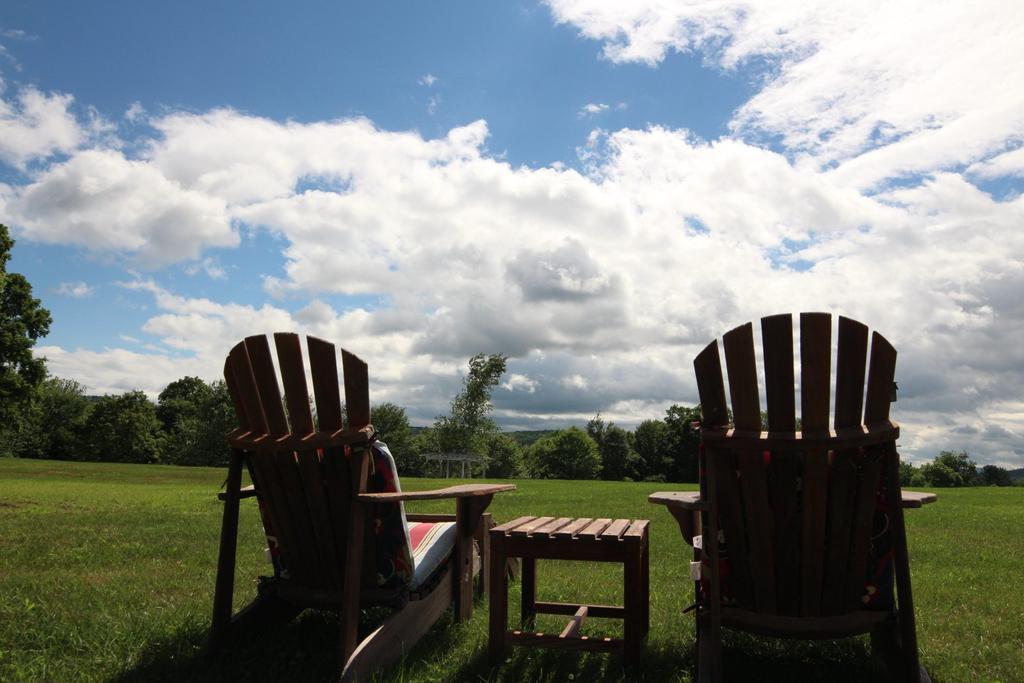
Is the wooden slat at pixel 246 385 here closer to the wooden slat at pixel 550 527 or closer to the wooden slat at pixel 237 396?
the wooden slat at pixel 237 396

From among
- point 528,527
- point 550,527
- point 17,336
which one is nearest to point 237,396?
point 528,527

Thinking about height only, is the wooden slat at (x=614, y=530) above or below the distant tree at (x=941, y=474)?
above

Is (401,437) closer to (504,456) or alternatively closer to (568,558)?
(504,456)

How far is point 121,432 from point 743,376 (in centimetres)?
7712

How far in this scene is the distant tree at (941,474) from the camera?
9388 cm

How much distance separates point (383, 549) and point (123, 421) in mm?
75200

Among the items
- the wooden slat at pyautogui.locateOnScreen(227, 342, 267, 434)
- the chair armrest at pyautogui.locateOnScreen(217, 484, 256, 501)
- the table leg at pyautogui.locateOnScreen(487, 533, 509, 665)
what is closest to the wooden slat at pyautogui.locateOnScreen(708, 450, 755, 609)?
the table leg at pyautogui.locateOnScreen(487, 533, 509, 665)

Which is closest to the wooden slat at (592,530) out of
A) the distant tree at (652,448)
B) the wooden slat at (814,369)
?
the wooden slat at (814,369)

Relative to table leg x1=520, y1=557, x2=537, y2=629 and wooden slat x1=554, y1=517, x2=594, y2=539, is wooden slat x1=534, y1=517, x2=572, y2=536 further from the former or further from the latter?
table leg x1=520, y1=557, x2=537, y2=629

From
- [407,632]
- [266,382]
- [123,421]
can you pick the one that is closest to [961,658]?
[407,632]

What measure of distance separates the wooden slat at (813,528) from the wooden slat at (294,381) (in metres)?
2.55

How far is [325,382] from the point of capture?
3949mm

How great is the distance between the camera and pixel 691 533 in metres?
4.23

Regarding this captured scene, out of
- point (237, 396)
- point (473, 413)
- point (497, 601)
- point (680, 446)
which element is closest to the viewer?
point (497, 601)
